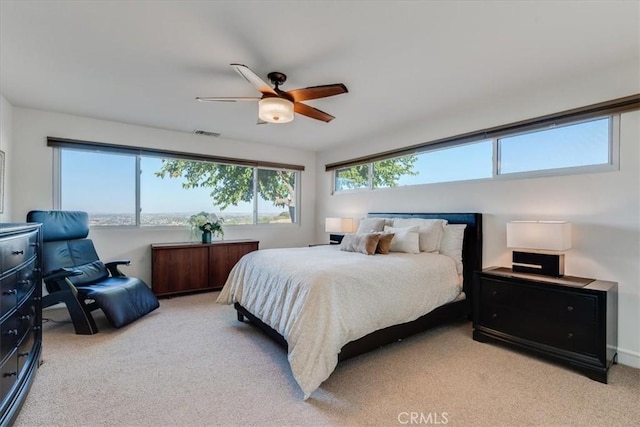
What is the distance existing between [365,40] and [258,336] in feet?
9.08

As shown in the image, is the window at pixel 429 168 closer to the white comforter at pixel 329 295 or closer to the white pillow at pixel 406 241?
the white pillow at pixel 406 241

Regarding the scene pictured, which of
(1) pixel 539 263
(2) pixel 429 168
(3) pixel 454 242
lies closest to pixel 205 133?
(2) pixel 429 168

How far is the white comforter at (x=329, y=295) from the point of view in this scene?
80.4 inches

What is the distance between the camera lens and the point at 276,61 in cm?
247

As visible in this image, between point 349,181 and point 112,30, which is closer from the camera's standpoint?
point 112,30

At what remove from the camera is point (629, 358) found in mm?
2436

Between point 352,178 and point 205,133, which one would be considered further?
point 352,178

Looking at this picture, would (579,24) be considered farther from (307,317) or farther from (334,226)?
(334,226)

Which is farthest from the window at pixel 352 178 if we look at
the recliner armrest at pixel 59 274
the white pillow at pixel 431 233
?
the recliner armrest at pixel 59 274

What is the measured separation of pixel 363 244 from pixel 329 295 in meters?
1.29

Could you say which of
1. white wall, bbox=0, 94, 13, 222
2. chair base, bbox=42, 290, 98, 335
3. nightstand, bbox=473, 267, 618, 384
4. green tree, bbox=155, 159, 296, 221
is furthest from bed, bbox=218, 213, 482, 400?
white wall, bbox=0, 94, 13, 222

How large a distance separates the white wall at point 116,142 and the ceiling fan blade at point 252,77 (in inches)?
114

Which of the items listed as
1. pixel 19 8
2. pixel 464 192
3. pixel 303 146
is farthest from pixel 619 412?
pixel 303 146

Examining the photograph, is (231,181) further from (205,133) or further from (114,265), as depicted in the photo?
(114,265)
